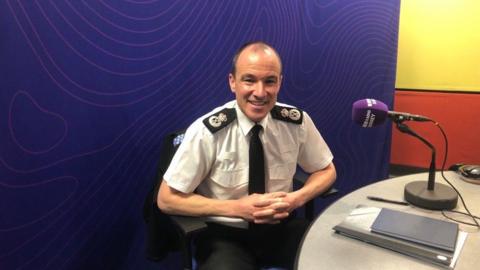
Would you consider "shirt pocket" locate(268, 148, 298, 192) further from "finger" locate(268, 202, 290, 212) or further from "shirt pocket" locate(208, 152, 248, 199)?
"finger" locate(268, 202, 290, 212)


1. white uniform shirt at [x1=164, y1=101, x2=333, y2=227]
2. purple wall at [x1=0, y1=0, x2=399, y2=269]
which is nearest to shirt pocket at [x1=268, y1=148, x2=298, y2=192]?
white uniform shirt at [x1=164, y1=101, x2=333, y2=227]

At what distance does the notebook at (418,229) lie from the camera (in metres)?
0.95

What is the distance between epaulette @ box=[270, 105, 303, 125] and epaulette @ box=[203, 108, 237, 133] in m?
0.19

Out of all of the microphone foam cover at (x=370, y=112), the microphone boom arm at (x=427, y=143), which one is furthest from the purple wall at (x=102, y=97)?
the microphone boom arm at (x=427, y=143)

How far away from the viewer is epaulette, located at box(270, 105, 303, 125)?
1.58 meters

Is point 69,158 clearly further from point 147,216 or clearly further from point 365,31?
point 365,31

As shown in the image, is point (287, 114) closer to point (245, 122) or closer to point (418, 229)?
point (245, 122)

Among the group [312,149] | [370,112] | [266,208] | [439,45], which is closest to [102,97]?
[266,208]

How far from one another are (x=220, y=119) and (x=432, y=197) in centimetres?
81

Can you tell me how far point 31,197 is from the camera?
132 cm

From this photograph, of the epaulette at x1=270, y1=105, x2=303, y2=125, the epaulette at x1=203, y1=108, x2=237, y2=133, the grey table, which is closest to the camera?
the grey table

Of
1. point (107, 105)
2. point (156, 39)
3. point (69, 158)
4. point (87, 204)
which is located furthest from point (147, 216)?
point (156, 39)

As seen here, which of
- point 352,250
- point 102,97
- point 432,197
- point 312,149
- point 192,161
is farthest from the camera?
point 312,149

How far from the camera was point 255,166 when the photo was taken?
1452 mm
